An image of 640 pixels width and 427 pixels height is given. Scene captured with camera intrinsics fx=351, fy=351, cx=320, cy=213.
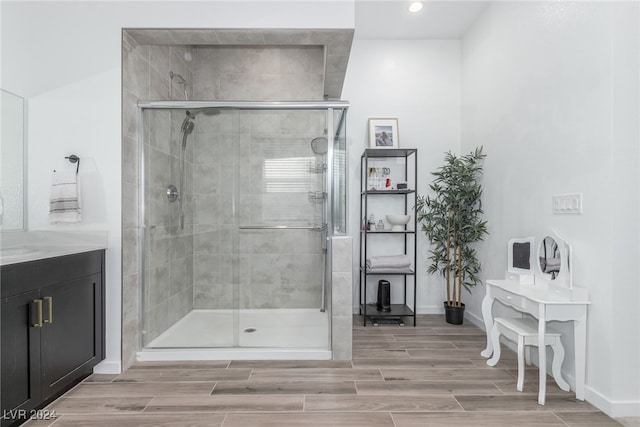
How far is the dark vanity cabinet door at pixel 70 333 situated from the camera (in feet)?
6.29

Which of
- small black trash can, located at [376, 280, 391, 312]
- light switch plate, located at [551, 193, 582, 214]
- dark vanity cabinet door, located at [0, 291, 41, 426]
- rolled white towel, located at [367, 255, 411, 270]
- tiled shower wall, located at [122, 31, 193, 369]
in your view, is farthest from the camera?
small black trash can, located at [376, 280, 391, 312]

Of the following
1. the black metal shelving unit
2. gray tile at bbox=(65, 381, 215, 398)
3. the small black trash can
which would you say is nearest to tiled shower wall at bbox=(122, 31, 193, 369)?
gray tile at bbox=(65, 381, 215, 398)

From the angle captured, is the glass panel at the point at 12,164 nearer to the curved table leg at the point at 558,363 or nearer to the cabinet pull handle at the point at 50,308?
the cabinet pull handle at the point at 50,308

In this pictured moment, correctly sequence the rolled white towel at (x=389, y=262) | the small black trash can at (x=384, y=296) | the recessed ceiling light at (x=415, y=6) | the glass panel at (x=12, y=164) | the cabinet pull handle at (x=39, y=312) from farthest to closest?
the small black trash can at (x=384, y=296) → the rolled white towel at (x=389, y=262) → the recessed ceiling light at (x=415, y=6) → the glass panel at (x=12, y=164) → the cabinet pull handle at (x=39, y=312)

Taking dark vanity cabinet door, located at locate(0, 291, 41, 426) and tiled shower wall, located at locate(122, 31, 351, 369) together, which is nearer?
dark vanity cabinet door, located at locate(0, 291, 41, 426)

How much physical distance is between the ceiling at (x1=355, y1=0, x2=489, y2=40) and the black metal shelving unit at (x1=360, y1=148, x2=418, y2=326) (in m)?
1.29

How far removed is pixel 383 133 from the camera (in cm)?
376

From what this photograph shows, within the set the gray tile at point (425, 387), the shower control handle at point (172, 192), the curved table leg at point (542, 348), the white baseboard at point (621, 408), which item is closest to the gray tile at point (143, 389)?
the gray tile at point (425, 387)

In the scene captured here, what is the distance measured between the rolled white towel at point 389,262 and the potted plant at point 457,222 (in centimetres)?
31

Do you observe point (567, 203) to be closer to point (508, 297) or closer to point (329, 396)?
point (508, 297)

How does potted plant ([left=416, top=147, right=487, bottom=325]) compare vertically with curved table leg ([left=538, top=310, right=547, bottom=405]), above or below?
above

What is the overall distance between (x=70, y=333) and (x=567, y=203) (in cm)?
315

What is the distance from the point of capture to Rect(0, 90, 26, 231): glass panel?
2.23 metres

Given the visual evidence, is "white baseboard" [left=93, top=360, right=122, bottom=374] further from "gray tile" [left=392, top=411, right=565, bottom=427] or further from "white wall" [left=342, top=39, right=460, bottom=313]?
"white wall" [left=342, top=39, right=460, bottom=313]
